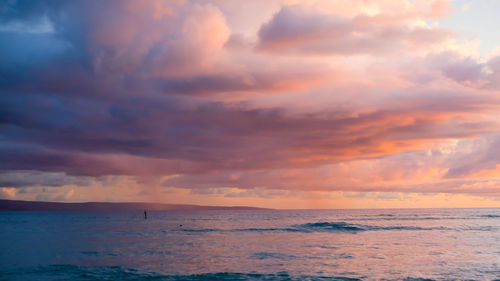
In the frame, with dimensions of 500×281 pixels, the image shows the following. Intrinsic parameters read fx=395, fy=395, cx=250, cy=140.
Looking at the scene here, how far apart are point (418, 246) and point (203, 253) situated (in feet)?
77.7

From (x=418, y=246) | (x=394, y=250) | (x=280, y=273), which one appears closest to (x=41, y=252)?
(x=280, y=273)

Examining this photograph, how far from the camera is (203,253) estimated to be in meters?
40.6

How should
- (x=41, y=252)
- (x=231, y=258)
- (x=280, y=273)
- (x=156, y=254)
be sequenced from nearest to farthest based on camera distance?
(x=280, y=273) → (x=231, y=258) → (x=156, y=254) → (x=41, y=252)

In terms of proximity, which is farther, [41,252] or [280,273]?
[41,252]

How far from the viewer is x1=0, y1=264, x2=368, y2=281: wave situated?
26.8 metres

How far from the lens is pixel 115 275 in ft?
93.7

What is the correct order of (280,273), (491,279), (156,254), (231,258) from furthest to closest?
(156,254)
(231,258)
(280,273)
(491,279)

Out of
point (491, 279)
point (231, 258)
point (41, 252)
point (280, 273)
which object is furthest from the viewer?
point (41, 252)

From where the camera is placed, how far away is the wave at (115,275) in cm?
2678

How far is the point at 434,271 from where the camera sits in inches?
1128

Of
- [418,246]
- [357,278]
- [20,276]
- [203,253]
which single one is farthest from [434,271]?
[20,276]

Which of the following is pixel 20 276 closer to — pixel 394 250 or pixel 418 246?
pixel 394 250

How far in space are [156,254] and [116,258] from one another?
13.2 feet

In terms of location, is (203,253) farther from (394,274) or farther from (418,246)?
(418,246)
